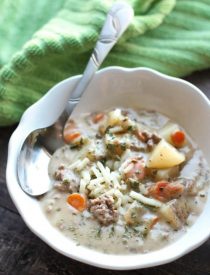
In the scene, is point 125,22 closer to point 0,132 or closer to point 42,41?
point 42,41

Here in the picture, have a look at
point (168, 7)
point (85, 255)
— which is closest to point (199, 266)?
point (85, 255)

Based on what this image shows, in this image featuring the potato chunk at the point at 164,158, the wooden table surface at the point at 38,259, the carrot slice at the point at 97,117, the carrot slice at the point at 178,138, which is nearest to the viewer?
the wooden table surface at the point at 38,259

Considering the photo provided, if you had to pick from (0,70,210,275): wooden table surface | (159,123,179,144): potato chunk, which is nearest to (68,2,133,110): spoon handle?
(159,123,179,144): potato chunk

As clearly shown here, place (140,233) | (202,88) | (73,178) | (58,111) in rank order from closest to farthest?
1. (140,233)
2. (73,178)
3. (58,111)
4. (202,88)

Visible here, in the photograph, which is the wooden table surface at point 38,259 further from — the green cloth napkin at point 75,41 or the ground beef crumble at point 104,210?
the green cloth napkin at point 75,41

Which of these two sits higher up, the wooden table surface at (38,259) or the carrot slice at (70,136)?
the carrot slice at (70,136)

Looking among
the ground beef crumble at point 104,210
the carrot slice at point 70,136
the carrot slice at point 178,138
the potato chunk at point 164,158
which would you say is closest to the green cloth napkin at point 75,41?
the carrot slice at point 70,136
